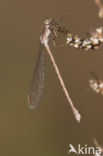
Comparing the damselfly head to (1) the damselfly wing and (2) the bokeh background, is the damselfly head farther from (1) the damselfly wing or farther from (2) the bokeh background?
(2) the bokeh background

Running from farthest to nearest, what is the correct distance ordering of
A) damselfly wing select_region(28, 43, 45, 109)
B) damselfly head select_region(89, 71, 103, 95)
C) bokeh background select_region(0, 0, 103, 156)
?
bokeh background select_region(0, 0, 103, 156)
damselfly wing select_region(28, 43, 45, 109)
damselfly head select_region(89, 71, 103, 95)

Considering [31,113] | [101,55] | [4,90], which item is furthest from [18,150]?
[101,55]

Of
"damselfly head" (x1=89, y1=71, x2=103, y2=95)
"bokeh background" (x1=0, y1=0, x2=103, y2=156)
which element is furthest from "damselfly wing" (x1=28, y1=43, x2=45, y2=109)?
"damselfly head" (x1=89, y1=71, x2=103, y2=95)

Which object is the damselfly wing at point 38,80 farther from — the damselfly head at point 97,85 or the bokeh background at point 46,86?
the damselfly head at point 97,85

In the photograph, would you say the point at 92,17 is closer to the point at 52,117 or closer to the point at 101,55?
the point at 101,55

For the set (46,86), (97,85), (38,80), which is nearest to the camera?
(97,85)

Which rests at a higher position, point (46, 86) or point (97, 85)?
point (97, 85)

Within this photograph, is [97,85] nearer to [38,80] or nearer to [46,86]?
[38,80]

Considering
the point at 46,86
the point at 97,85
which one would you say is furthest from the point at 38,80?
the point at 97,85

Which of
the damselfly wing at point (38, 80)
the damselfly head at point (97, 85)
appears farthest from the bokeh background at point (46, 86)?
the damselfly head at point (97, 85)
